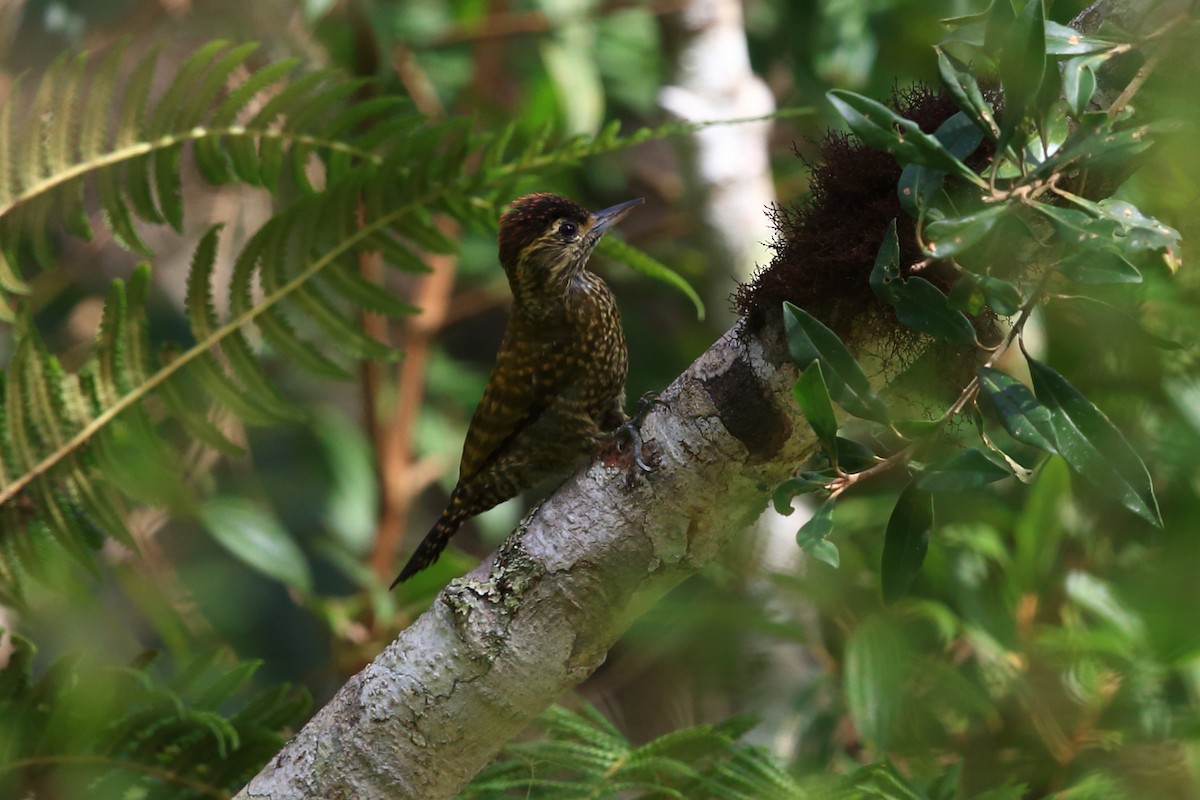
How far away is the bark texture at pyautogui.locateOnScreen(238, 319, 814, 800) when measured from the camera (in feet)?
5.36

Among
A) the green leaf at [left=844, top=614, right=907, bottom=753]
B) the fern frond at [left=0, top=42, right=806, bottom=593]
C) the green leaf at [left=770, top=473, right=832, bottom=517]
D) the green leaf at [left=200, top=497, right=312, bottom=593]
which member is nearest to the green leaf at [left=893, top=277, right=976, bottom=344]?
the green leaf at [left=770, top=473, right=832, bottom=517]

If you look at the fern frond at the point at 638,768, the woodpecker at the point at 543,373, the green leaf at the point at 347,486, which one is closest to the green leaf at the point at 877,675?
the fern frond at the point at 638,768

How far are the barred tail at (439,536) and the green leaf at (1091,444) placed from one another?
5.28ft

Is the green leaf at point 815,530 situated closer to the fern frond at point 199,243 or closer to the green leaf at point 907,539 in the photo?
the green leaf at point 907,539

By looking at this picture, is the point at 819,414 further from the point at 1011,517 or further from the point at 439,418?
the point at 439,418

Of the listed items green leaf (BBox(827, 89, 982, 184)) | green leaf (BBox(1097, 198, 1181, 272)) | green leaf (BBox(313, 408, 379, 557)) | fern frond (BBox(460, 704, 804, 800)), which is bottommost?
green leaf (BBox(313, 408, 379, 557))

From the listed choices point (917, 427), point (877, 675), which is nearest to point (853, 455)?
point (917, 427)

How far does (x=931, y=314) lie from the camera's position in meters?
1.35

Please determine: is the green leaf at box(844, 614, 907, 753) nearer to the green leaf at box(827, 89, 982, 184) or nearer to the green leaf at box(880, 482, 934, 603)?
the green leaf at box(880, 482, 934, 603)

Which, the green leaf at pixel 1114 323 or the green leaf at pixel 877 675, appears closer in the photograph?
the green leaf at pixel 1114 323

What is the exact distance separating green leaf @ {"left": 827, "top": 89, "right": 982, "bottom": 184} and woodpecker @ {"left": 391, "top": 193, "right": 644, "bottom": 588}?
129 centimetres

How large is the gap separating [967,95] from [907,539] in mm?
521

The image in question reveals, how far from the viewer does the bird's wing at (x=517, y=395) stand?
8.45 ft

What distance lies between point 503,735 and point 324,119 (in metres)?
1.57
